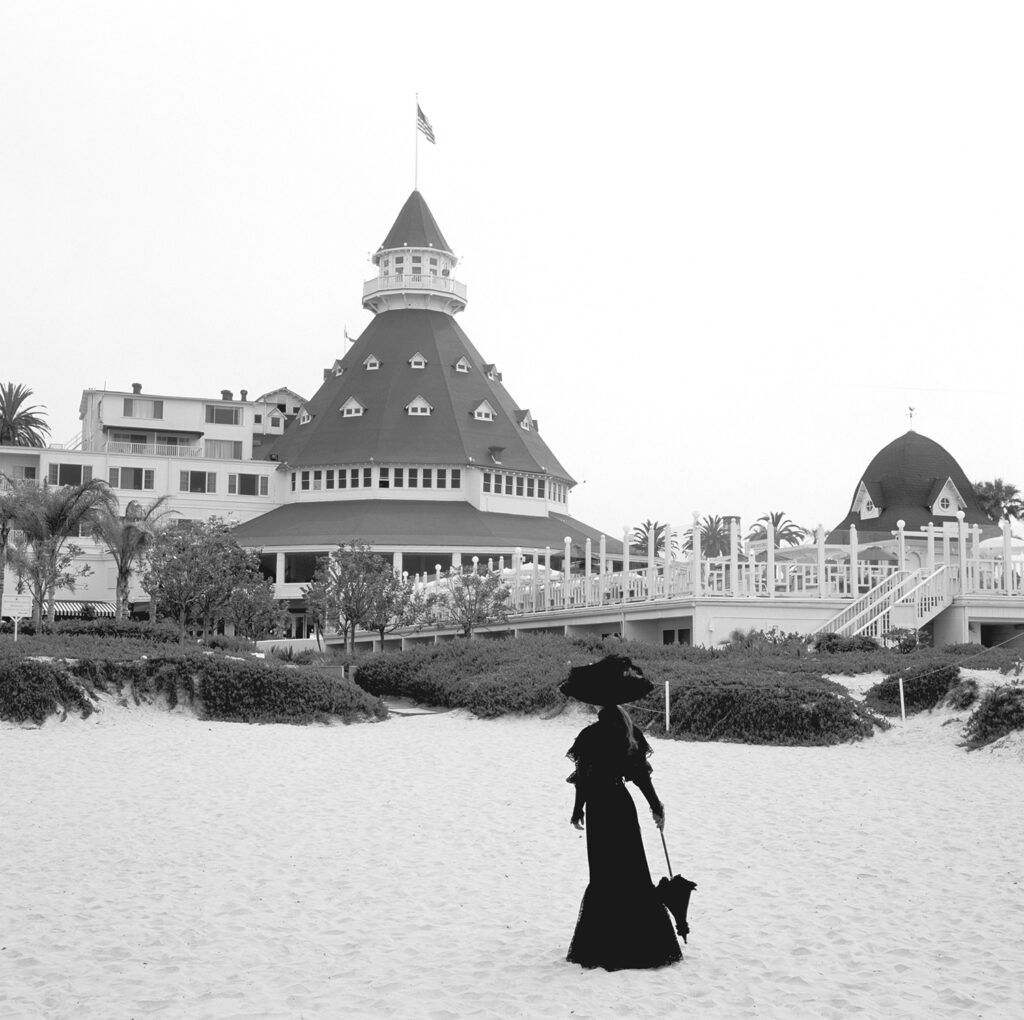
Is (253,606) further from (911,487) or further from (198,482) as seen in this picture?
(911,487)

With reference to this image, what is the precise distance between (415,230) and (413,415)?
14.0 metres

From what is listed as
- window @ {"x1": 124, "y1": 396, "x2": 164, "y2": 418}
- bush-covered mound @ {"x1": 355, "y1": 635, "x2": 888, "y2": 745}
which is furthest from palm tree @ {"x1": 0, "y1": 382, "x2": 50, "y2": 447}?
bush-covered mound @ {"x1": 355, "y1": 635, "x2": 888, "y2": 745}

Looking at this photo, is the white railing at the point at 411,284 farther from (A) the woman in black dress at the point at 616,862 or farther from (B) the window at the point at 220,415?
(A) the woman in black dress at the point at 616,862

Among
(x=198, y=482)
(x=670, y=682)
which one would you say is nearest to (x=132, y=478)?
(x=198, y=482)

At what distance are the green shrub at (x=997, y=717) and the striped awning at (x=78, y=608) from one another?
55019 mm

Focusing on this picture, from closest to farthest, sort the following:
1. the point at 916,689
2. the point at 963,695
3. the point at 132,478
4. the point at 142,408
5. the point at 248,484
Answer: the point at 963,695 → the point at 916,689 → the point at 132,478 → the point at 248,484 → the point at 142,408

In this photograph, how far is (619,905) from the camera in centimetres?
696

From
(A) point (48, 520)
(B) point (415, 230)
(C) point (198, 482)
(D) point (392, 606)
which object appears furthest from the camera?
(B) point (415, 230)

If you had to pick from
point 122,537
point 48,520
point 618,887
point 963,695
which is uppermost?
point 48,520

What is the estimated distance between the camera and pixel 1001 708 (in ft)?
51.0

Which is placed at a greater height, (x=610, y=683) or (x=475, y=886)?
(x=610, y=683)

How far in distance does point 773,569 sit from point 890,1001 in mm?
22669

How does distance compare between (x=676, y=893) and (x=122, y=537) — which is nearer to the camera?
(x=676, y=893)

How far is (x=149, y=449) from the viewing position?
7275 centimetres
